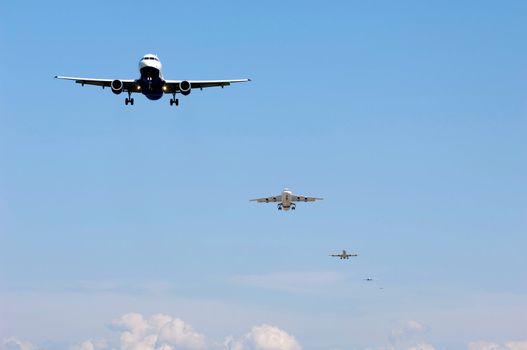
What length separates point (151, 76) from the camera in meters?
148

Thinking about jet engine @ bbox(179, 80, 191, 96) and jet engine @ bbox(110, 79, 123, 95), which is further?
jet engine @ bbox(179, 80, 191, 96)

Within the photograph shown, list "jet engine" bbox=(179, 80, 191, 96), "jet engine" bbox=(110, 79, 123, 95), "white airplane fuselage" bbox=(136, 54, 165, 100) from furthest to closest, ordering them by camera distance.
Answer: "jet engine" bbox=(179, 80, 191, 96), "jet engine" bbox=(110, 79, 123, 95), "white airplane fuselage" bbox=(136, 54, 165, 100)

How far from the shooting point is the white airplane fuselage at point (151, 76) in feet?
483

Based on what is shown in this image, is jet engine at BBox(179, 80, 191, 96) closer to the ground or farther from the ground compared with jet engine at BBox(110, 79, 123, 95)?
farther from the ground

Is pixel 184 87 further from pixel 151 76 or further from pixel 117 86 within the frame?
pixel 117 86

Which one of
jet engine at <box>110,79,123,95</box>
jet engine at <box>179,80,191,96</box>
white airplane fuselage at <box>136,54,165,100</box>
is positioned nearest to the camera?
white airplane fuselage at <box>136,54,165,100</box>

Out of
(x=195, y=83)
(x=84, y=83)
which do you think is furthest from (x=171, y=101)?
(x=84, y=83)

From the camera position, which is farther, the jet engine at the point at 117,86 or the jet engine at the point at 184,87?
the jet engine at the point at 184,87

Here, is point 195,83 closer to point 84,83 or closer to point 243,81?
point 243,81

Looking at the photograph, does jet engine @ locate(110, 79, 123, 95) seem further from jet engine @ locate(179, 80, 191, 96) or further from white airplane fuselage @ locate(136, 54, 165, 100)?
jet engine @ locate(179, 80, 191, 96)

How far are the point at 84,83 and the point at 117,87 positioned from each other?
36.1ft

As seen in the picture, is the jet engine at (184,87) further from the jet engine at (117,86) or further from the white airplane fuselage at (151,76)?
the jet engine at (117,86)

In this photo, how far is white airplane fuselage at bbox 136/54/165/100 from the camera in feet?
483

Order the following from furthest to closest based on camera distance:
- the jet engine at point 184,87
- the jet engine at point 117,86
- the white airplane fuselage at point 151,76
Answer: the jet engine at point 184,87 → the jet engine at point 117,86 → the white airplane fuselage at point 151,76
